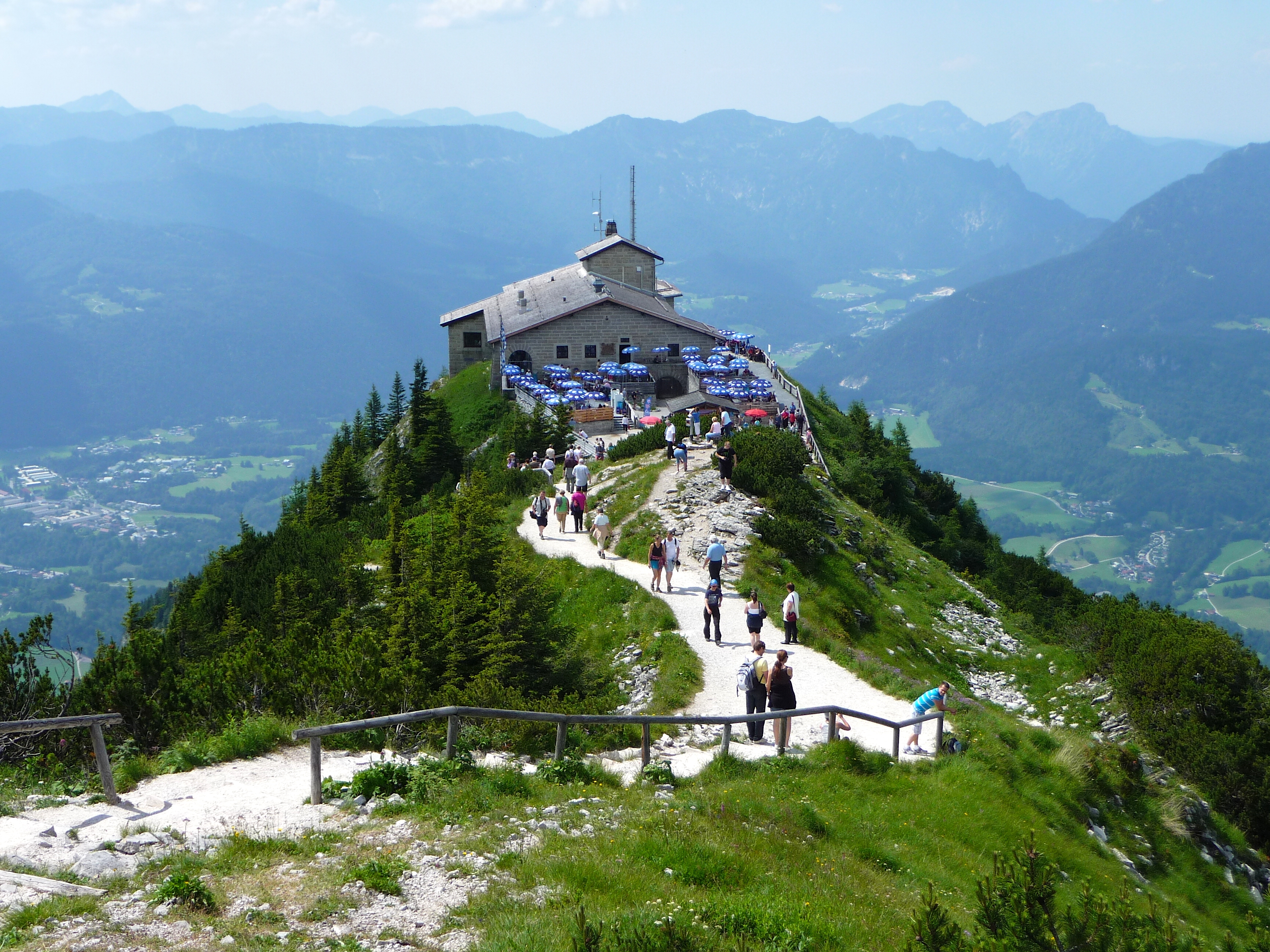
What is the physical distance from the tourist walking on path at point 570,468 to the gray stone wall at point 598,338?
91.3 feet

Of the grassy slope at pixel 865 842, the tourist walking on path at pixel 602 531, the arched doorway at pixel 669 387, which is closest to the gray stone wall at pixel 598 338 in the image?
the arched doorway at pixel 669 387

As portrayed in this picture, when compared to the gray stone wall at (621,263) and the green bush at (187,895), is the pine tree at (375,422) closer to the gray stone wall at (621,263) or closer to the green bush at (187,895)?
the gray stone wall at (621,263)

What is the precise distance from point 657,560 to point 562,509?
6.39 m

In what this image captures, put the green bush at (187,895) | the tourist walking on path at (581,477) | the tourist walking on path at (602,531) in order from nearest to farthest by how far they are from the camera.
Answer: the green bush at (187,895) → the tourist walking on path at (602,531) → the tourist walking on path at (581,477)

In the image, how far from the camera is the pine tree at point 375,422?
72.2 m

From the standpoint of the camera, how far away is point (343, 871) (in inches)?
377

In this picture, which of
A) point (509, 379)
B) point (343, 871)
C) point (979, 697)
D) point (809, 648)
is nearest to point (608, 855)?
point (343, 871)

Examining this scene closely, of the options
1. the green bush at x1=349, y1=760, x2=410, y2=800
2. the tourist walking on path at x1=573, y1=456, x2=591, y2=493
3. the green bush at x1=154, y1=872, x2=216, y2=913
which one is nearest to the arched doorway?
the tourist walking on path at x1=573, y1=456, x2=591, y2=493

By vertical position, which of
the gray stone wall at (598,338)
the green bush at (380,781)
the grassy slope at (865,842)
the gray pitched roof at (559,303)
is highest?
the gray pitched roof at (559,303)

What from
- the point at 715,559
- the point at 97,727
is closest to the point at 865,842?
the point at 97,727

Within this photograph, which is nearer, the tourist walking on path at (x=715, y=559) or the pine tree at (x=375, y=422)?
the tourist walking on path at (x=715, y=559)

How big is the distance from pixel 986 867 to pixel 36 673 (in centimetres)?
1353

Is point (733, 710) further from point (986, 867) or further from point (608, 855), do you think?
point (608, 855)

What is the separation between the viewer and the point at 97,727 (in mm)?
11234
